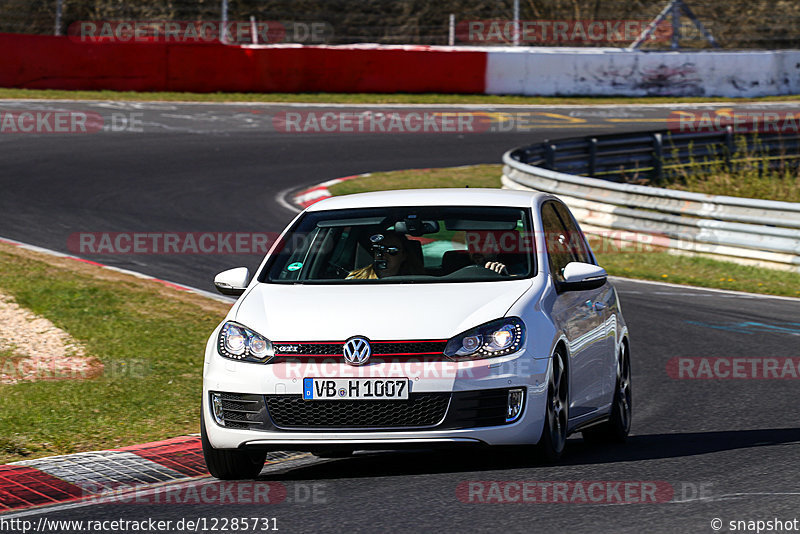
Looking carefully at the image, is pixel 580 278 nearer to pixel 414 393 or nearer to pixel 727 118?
pixel 414 393

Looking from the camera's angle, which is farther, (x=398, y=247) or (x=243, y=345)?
(x=398, y=247)

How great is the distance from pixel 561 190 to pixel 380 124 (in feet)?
36.1

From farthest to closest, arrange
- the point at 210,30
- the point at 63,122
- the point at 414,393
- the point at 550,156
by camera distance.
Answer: the point at 210,30 < the point at 63,122 < the point at 550,156 < the point at 414,393

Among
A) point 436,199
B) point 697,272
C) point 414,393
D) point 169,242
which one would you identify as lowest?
point 697,272

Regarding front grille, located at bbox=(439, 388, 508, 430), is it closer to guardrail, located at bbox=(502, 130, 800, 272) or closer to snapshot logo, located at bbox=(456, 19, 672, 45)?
guardrail, located at bbox=(502, 130, 800, 272)

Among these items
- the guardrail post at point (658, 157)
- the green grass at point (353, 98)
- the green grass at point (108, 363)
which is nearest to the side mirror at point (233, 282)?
the green grass at point (108, 363)

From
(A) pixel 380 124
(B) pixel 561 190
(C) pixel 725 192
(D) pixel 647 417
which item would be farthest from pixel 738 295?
(A) pixel 380 124

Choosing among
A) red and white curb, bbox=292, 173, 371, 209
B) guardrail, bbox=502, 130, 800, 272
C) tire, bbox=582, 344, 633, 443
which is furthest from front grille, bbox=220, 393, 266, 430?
red and white curb, bbox=292, 173, 371, 209

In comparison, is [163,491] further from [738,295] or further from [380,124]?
[380,124]

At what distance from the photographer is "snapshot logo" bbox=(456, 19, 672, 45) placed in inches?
1580

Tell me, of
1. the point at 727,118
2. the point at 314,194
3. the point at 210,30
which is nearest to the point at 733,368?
the point at 314,194

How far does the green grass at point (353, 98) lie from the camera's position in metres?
30.0

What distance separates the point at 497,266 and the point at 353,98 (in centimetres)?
2525

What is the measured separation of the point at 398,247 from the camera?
300 inches
